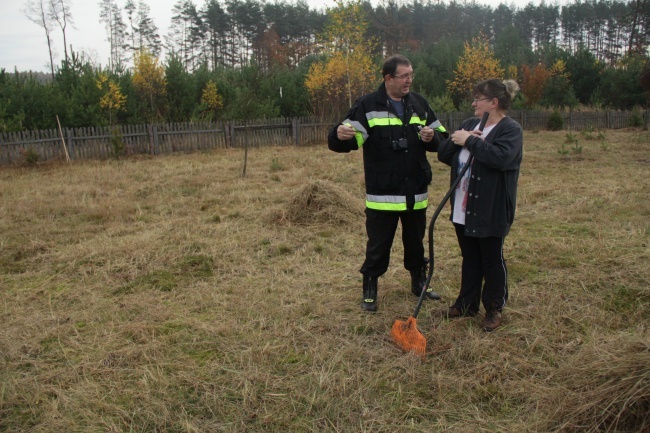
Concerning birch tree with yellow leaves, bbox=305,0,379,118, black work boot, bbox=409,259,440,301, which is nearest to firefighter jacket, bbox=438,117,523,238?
black work boot, bbox=409,259,440,301

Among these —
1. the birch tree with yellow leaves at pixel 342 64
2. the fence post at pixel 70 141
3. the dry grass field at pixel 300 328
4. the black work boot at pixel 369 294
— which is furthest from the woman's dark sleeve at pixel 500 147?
the birch tree with yellow leaves at pixel 342 64

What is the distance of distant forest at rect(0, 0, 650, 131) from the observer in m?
17.0

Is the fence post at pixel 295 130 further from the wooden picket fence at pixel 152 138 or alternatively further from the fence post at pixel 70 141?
the fence post at pixel 70 141

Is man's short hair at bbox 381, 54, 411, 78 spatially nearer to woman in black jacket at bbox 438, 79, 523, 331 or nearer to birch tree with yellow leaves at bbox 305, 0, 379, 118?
woman in black jacket at bbox 438, 79, 523, 331

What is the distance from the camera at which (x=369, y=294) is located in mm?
3707

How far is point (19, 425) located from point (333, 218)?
13.9 ft

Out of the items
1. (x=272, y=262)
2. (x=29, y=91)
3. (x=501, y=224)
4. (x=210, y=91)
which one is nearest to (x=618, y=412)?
(x=501, y=224)

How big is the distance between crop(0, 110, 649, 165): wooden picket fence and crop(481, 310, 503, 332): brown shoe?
8667 millimetres

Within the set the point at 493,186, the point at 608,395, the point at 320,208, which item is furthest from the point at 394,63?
the point at 320,208

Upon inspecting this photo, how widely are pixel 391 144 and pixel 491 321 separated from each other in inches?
52.6

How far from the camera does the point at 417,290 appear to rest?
3.93m

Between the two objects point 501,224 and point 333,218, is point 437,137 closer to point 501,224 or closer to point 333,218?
point 501,224

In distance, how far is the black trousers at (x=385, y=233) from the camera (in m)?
3.54

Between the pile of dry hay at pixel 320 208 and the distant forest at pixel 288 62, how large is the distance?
752 centimetres
